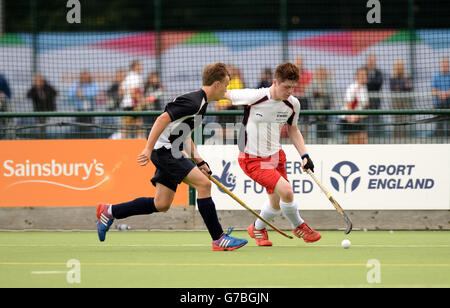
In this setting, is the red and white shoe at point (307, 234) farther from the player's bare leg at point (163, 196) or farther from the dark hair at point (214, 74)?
the dark hair at point (214, 74)

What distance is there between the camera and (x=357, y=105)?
37.9 ft

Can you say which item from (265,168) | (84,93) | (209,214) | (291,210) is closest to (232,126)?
(265,168)

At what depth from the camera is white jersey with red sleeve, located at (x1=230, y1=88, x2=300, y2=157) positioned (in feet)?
27.0

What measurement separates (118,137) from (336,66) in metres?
5.43

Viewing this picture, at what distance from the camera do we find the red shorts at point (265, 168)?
8.11 meters

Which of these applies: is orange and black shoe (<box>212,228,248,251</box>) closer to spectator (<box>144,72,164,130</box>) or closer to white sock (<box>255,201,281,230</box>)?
white sock (<box>255,201,281,230</box>)

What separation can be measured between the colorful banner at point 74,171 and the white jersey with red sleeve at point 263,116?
2247mm

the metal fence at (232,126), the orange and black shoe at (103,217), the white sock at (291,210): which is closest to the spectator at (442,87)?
the metal fence at (232,126)

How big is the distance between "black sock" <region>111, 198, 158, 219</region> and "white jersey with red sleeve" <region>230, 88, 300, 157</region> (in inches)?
41.8

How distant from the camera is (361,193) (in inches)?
398

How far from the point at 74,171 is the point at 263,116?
9.89 feet

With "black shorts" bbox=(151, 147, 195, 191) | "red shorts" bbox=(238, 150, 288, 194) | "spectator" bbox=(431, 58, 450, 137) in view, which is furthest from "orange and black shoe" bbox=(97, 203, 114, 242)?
"spectator" bbox=(431, 58, 450, 137)
